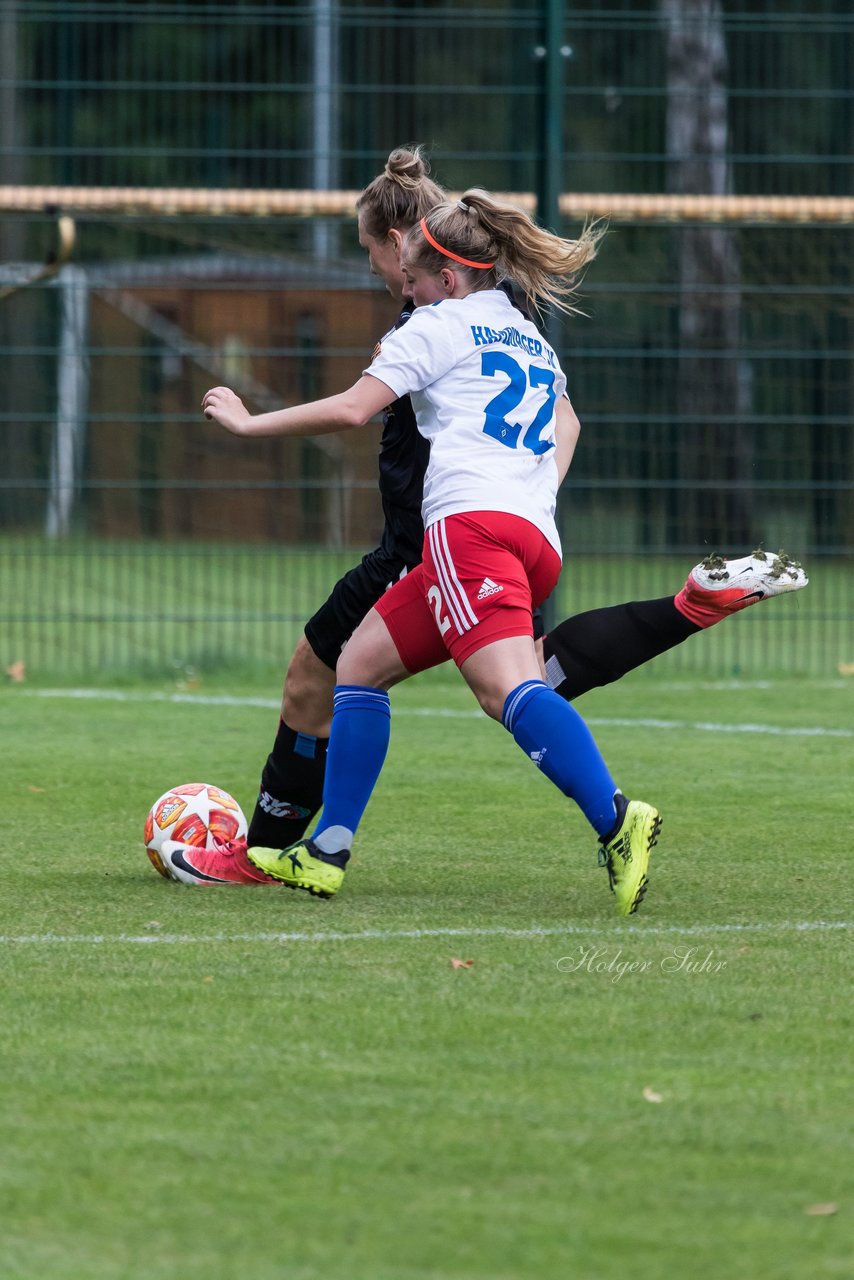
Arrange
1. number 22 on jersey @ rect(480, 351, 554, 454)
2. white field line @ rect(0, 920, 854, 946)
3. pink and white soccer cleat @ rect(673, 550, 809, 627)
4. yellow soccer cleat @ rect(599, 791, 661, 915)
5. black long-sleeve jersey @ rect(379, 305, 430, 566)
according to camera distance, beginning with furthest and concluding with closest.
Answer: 1. black long-sleeve jersey @ rect(379, 305, 430, 566)
2. pink and white soccer cleat @ rect(673, 550, 809, 627)
3. number 22 on jersey @ rect(480, 351, 554, 454)
4. yellow soccer cleat @ rect(599, 791, 661, 915)
5. white field line @ rect(0, 920, 854, 946)

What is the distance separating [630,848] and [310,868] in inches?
31.5

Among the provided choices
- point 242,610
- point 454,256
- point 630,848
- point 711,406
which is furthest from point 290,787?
point 242,610

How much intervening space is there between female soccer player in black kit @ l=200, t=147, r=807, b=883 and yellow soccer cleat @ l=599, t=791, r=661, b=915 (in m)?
0.69

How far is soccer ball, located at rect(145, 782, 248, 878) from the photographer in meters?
5.31

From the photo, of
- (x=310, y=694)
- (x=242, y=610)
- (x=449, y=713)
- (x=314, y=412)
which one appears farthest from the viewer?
(x=242, y=610)

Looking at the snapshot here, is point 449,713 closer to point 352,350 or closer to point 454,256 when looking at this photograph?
point 352,350

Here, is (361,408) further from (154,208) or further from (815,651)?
(815,651)

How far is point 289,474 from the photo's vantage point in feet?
38.5

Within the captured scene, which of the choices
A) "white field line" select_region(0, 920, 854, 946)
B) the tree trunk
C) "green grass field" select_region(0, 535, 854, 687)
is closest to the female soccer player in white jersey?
"white field line" select_region(0, 920, 854, 946)

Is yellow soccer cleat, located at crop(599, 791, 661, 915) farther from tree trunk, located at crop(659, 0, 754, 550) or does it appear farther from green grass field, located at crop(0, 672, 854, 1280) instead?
tree trunk, located at crop(659, 0, 754, 550)

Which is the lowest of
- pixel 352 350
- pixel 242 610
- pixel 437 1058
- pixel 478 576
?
pixel 242 610

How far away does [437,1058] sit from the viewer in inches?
135

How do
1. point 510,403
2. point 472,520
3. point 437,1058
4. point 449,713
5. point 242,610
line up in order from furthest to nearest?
point 242,610 < point 449,713 < point 510,403 < point 472,520 < point 437,1058

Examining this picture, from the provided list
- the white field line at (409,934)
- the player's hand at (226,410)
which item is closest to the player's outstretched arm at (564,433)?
the player's hand at (226,410)
